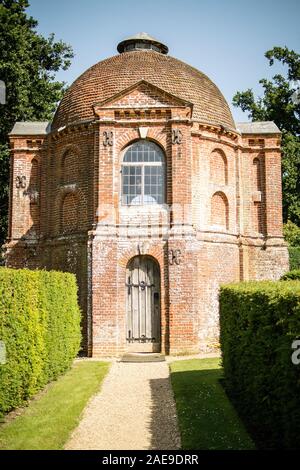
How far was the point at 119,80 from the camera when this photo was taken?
19125 mm

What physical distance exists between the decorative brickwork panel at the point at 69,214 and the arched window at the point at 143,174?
7.68ft

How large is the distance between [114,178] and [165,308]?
4839mm

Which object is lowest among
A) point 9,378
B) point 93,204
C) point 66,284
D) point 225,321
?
point 9,378

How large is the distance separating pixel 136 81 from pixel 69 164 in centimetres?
426

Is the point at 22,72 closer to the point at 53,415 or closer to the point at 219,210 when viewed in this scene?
the point at 219,210

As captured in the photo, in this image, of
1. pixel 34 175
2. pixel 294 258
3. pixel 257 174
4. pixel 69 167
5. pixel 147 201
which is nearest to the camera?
pixel 147 201

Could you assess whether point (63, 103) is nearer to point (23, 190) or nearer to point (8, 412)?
point (23, 190)

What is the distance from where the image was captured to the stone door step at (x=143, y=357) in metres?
14.8

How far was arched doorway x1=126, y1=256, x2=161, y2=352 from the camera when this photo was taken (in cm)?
1636

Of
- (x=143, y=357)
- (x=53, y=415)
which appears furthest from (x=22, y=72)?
(x=53, y=415)

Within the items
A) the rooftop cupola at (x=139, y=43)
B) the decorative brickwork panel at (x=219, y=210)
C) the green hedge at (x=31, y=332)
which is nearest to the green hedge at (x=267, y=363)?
the green hedge at (x=31, y=332)

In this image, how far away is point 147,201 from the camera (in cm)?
1684

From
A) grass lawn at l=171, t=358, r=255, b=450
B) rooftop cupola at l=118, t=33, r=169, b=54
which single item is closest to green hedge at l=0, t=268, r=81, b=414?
grass lawn at l=171, t=358, r=255, b=450

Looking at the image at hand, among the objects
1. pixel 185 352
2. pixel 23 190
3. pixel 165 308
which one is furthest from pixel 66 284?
pixel 23 190
